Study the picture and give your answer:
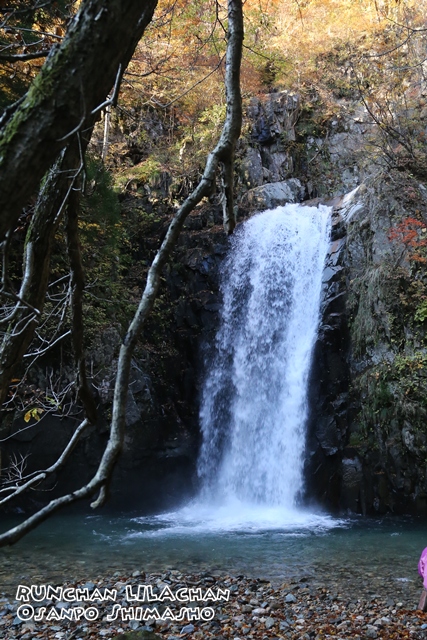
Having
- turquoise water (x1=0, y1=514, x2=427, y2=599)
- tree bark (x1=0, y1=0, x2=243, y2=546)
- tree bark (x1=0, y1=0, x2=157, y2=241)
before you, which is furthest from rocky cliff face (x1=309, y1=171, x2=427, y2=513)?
tree bark (x1=0, y1=0, x2=157, y2=241)

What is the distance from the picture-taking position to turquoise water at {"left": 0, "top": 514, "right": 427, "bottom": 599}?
5.63 meters

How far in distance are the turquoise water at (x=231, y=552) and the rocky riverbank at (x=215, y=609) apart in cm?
29

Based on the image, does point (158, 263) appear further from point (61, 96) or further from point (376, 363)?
point (376, 363)

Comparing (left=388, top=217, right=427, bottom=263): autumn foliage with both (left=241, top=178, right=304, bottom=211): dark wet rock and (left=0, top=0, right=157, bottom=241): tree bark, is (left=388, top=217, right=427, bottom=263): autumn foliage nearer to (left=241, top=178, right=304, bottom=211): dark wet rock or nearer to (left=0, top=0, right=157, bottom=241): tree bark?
(left=241, top=178, right=304, bottom=211): dark wet rock

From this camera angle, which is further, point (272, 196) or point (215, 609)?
point (272, 196)

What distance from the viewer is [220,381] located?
11.1 metres

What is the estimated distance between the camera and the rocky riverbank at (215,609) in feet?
13.4

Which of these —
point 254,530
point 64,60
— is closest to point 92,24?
point 64,60

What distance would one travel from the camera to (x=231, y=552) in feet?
21.7

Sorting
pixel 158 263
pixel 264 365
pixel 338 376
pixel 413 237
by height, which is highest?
pixel 413 237

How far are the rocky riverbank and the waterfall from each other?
441 cm

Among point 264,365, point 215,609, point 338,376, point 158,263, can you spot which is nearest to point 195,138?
point 264,365

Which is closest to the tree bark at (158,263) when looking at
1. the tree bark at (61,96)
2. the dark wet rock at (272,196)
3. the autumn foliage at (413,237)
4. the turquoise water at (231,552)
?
the tree bark at (61,96)

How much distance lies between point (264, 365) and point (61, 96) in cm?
961
